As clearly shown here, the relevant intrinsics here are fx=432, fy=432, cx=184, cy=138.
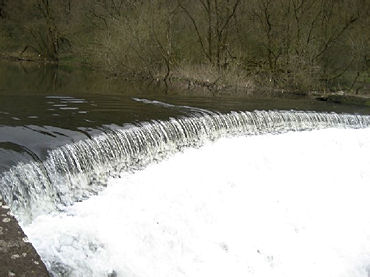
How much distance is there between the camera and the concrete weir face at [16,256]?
321cm

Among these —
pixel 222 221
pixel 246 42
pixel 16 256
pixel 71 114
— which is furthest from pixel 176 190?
pixel 246 42

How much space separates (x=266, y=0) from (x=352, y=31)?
4512mm

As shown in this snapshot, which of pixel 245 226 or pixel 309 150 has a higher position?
pixel 309 150

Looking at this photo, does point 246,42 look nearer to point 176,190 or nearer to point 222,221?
point 176,190

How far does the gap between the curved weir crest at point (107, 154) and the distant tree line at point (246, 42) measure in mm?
7863

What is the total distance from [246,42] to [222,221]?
16.8 m

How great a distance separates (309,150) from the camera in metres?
11.4

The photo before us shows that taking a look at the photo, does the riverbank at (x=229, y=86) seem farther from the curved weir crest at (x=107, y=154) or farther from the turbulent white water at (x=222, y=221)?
the turbulent white water at (x=222, y=221)

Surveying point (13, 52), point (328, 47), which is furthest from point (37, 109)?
point (13, 52)

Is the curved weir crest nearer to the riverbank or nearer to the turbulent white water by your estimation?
the turbulent white water

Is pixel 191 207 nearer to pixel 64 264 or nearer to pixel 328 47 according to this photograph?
pixel 64 264

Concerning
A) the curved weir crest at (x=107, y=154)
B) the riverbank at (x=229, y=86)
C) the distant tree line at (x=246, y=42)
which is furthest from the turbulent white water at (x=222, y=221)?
the distant tree line at (x=246, y=42)

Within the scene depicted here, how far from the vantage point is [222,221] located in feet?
23.7

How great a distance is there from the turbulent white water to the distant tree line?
32.8 feet
